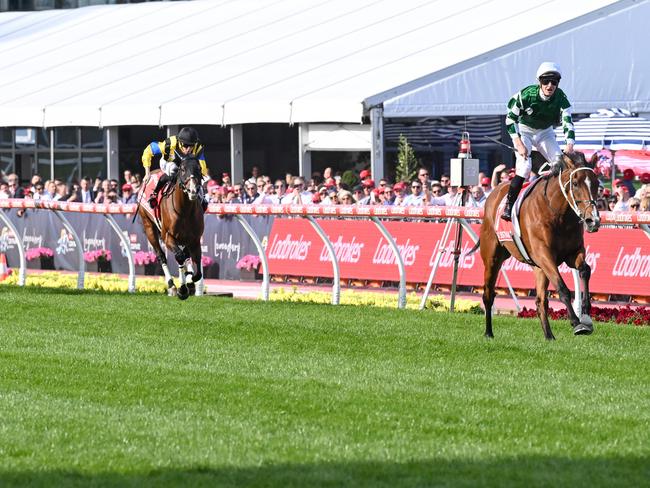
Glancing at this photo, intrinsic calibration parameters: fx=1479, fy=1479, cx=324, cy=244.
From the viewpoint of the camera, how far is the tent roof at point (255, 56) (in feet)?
79.7

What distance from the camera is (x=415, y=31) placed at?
27.2m

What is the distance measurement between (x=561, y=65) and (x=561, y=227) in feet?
37.3

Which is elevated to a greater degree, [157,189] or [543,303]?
[157,189]

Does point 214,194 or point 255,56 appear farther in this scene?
point 255,56

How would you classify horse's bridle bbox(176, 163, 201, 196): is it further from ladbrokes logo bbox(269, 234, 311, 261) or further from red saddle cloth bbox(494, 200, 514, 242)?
ladbrokes logo bbox(269, 234, 311, 261)

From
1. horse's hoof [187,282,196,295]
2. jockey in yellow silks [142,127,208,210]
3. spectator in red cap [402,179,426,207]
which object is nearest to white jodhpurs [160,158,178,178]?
jockey in yellow silks [142,127,208,210]

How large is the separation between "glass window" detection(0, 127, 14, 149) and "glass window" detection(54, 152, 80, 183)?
191 cm

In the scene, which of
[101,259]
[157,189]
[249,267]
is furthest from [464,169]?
[101,259]

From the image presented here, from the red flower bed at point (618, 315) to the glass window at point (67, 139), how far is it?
2053 centimetres

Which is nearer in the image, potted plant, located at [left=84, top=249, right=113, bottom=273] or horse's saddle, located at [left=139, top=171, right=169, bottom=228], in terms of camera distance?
horse's saddle, located at [left=139, top=171, right=169, bottom=228]

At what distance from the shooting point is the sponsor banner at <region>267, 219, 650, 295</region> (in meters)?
16.7

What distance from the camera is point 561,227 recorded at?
12438 mm

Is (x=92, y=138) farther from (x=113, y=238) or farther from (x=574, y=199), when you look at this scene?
(x=574, y=199)

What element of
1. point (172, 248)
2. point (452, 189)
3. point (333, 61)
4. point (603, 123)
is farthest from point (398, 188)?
point (333, 61)
